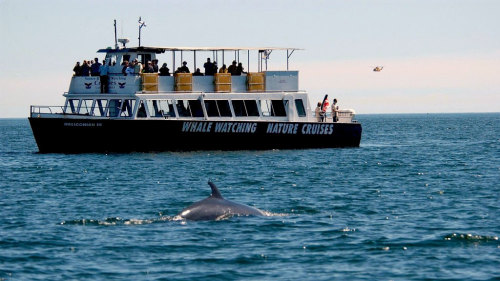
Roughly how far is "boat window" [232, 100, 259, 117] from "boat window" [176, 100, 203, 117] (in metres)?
2.12

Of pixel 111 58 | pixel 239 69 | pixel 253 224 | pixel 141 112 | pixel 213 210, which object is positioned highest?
pixel 111 58

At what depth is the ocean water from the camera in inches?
804

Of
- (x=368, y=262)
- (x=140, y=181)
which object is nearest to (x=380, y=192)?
(x=140, y=181)

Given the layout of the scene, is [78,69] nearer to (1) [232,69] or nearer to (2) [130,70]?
(2) [130,70]

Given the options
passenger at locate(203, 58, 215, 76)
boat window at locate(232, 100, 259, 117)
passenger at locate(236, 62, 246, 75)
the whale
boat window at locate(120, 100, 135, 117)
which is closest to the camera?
the whale

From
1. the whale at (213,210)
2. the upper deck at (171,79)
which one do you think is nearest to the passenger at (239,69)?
the upper deck at (171,79)

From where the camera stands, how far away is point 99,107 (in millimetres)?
52719

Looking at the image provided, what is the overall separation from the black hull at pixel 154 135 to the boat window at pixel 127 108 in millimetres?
2859

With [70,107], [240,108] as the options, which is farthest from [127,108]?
[240,108]

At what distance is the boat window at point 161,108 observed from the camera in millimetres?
51487

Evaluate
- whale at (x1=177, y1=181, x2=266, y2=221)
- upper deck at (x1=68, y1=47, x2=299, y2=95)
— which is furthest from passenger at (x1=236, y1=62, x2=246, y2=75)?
whale at (x1=177, y1=181, x2=266, y2=221)

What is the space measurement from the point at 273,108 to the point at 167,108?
6.25 metres

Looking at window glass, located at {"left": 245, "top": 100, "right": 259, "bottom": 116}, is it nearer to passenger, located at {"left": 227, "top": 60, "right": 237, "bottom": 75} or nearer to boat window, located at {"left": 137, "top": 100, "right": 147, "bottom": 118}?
passenger, located at {"left": 227, "top": 60, "right": 237, "bottom": 75}

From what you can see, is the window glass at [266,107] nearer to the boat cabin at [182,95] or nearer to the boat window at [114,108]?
the boat cabin at [182,95]
